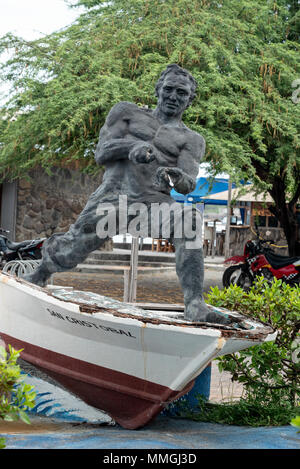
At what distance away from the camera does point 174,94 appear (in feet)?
12.4

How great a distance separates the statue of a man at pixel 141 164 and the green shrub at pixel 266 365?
97cm

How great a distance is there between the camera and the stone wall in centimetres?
1592

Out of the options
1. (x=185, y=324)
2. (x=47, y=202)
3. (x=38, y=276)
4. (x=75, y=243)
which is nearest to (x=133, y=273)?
(x=38, y=276)

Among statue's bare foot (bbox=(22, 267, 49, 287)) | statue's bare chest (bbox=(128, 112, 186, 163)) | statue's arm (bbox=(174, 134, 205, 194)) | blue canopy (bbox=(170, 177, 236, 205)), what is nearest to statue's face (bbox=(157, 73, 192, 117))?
statue's bare chest (bbox=(128, 112, 186, 163))

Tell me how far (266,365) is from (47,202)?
1305 cm

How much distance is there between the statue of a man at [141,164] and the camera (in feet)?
12.3

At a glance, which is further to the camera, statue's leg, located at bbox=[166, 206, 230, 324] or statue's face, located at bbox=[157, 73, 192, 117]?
statue's face, located at bbox=[157, 73, 192, 117]

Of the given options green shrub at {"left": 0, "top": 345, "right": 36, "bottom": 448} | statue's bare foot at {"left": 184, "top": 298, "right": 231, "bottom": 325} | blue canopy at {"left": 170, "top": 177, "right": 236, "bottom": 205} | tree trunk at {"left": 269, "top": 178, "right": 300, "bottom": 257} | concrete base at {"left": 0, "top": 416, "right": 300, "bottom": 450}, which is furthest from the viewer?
blue canopy at {"left": 170, "top": 177, "right": 236, "bottom": 205}

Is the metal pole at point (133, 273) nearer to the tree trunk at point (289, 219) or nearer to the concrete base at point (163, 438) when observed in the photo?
the tree trunk at point (289, 219)

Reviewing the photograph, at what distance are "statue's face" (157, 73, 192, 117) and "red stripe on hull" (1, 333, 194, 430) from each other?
1.71 m

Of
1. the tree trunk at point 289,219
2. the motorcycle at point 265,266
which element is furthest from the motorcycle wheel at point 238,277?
the tree trunk at point 289,219

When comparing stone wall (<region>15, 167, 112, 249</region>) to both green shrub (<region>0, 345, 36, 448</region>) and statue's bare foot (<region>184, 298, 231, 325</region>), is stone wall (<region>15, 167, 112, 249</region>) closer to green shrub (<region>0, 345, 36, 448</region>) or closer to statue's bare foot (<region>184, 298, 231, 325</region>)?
statue's bare foot (<region>184, 298, 231, 325</region>)

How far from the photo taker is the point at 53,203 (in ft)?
53.8
